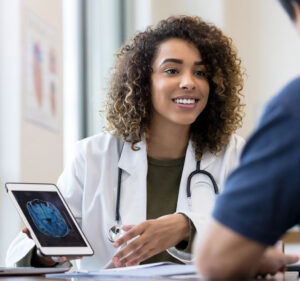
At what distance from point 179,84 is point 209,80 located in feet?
0.48

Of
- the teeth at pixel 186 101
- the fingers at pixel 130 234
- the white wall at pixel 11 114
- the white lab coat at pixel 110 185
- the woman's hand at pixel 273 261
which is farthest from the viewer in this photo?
the white wall at pixel 11 114

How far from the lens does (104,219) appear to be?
228cm

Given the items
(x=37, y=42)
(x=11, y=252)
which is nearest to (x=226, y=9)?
(x=37, y=42)

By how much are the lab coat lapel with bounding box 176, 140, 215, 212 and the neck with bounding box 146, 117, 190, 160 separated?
0.04 m

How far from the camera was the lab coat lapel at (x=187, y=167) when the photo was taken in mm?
2289

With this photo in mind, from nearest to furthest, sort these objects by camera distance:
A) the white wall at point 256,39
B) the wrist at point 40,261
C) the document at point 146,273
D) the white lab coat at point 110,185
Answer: the document at point 146,273 < the wrist at point 40,261 < the white lab coat at point 110,185 < the white wall at point 256,39

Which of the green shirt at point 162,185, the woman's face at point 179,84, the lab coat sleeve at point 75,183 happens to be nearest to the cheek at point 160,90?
the woman's face at point 179,84

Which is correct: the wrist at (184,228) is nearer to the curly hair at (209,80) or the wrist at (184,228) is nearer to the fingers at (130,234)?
the fingers at (130,234)

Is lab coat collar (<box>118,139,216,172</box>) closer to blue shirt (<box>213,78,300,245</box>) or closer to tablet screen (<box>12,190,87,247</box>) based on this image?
tablet screen (<box>12,190,87,247</box>)

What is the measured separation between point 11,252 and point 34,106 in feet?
4.34

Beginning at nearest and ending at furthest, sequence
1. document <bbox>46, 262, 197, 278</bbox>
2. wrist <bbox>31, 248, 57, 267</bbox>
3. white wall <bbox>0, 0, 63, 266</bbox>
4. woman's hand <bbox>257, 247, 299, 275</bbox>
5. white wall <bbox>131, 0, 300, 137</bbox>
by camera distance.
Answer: woman's hand <bbox>257, 247, 299, 275</bbox>
document <bbox>46, 262, 197, 278</bbox>
wrist <bbox>31, 248, 57, 267</bbox>
white wall <bbox>0, 0, 63, 266</bbox>
white wall <bbox>131, 0, 300, 137</bbox>

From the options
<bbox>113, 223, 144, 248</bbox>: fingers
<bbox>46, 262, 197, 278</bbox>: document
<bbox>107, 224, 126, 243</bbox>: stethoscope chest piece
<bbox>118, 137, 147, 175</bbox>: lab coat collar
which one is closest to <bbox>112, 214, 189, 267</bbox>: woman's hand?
<bbox>113, 223, 144, 248</bbox>: fingers

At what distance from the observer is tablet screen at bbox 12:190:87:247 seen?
165 centimetres

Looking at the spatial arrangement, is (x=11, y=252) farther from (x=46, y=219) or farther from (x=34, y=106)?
(x=34, y=106)
